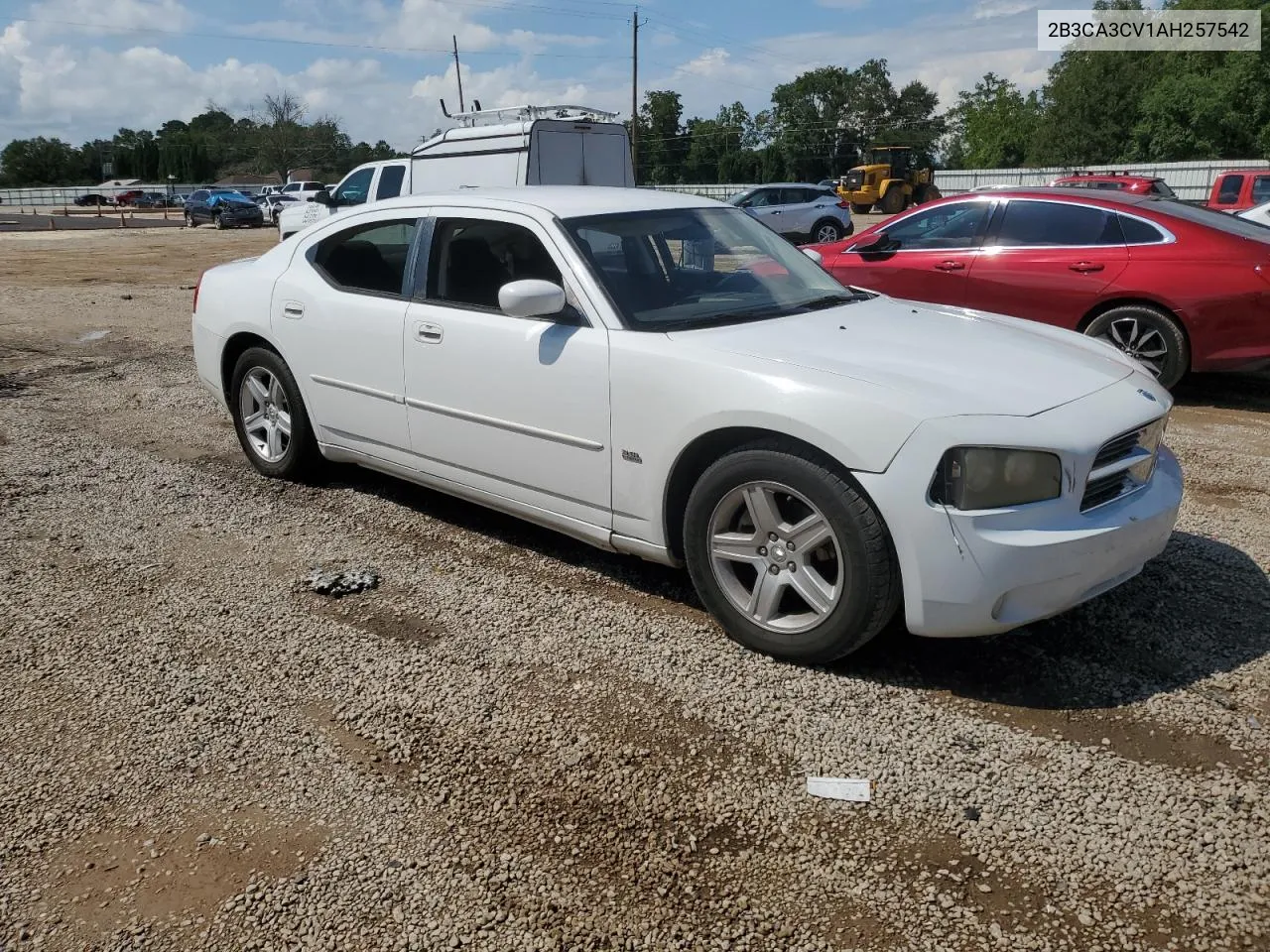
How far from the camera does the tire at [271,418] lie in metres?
5.39

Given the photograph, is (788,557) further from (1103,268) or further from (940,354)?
(1103,268)

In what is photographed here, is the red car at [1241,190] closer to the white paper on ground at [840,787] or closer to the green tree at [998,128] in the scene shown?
the white paper on ground at [840,787]

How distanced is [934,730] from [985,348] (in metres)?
1.46

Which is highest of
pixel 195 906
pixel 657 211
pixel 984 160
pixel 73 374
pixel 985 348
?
pixel 984 160

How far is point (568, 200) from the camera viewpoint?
452 cm

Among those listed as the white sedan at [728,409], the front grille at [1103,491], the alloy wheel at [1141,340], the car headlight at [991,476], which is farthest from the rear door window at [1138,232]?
the car headlight at [991,476]

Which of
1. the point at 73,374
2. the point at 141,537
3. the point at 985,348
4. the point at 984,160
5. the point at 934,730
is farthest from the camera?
the point at 984,160

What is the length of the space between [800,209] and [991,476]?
2306 cm

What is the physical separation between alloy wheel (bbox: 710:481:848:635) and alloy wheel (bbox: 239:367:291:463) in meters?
2.90

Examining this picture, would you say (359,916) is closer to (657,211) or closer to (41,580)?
(41,580)

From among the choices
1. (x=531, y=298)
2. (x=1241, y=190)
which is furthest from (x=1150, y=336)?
(x=1241, y=190)

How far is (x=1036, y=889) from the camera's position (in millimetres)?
2457

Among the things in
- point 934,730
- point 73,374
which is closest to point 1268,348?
point 934,730

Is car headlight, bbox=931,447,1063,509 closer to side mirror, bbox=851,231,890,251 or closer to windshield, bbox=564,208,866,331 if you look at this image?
windshield, bbox=564,208,866,331
